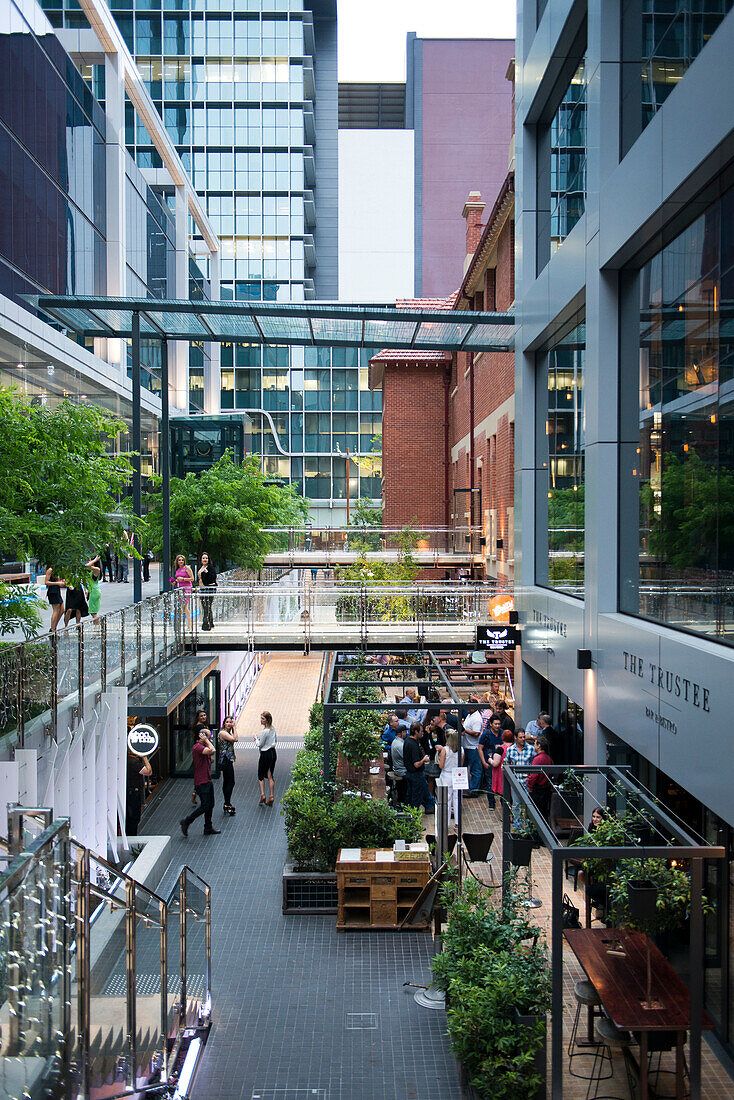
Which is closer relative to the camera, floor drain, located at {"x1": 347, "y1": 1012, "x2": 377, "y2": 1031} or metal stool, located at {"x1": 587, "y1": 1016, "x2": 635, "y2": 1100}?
metal stool, located at {"x1": 587, "y1": 1016, "x2": 635, "y2": 1100}

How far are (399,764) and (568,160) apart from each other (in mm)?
10673

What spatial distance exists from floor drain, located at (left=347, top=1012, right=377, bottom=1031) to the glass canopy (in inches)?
533

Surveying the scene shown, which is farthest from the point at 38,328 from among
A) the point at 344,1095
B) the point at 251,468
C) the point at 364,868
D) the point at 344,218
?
the point at 344,218

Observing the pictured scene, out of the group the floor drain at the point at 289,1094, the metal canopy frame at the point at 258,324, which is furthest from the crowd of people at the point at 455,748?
the metal canopy frame at the point at 258,324

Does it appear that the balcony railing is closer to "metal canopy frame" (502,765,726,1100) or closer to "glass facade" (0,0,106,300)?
"metal canopy frame" (502,765,726,1100)

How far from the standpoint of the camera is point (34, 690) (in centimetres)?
1049

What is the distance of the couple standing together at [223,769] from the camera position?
48.6ft

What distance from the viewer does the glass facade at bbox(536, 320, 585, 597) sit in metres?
14.2

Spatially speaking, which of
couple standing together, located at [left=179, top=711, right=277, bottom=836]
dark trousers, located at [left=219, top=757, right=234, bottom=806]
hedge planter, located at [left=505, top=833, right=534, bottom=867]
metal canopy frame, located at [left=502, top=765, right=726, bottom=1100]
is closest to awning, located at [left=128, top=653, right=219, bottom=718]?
couple standing together, located at [left=179, top=711, right=277, bottom=836]

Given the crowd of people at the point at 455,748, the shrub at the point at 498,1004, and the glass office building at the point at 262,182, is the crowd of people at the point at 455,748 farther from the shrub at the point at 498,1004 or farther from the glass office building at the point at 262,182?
the glass office building at the point at 262,182

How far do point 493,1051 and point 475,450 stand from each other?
978 inches

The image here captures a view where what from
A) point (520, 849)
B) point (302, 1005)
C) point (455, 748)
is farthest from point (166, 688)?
point (520, 849)

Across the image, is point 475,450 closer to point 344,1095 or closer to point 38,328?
point 38,328

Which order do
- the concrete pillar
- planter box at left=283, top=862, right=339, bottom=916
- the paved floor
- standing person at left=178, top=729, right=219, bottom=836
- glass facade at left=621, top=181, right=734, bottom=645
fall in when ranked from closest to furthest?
the paved floor, glass facade at left=621, top=181, right=734, bottom=645, planter box at left=283, top=862, right=339, bottom=916, standing person at left=178, top=729, right=219, bottom=836, the concrete pillar
